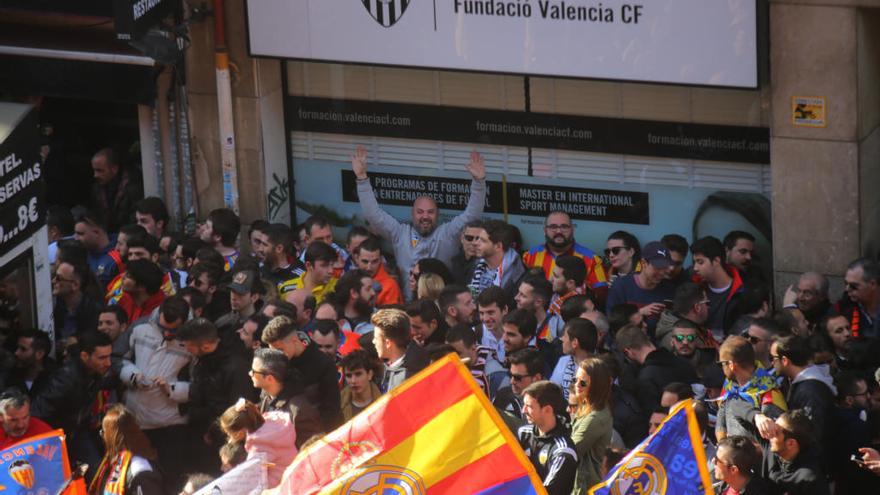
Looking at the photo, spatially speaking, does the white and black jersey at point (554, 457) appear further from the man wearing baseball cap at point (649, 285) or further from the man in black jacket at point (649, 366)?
Result: the man wearing baseball cap at point (649, 285)

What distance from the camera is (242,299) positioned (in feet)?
42.9

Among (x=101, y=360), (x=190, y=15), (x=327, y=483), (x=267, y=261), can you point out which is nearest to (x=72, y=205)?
(x=190, y=15)

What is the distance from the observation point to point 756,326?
1131 centimetres

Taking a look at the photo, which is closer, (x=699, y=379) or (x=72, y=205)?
(x=699, y=379)

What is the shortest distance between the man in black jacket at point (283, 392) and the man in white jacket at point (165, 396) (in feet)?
3.89

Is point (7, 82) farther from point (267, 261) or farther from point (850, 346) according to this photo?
point (850, 346)

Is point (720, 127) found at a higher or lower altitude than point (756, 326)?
higher

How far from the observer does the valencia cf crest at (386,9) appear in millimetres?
14844

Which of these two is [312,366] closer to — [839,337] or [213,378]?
[213,378]

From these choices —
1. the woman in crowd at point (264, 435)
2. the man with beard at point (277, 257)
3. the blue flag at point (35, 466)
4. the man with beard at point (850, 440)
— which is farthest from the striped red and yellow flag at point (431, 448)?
the man with beard at point (277, 257)

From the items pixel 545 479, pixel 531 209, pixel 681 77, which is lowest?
pixel 545 479

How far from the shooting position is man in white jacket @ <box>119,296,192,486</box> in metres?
12.1

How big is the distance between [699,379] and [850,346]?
967 millimetres

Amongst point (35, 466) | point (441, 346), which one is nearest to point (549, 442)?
point (441, 346)
